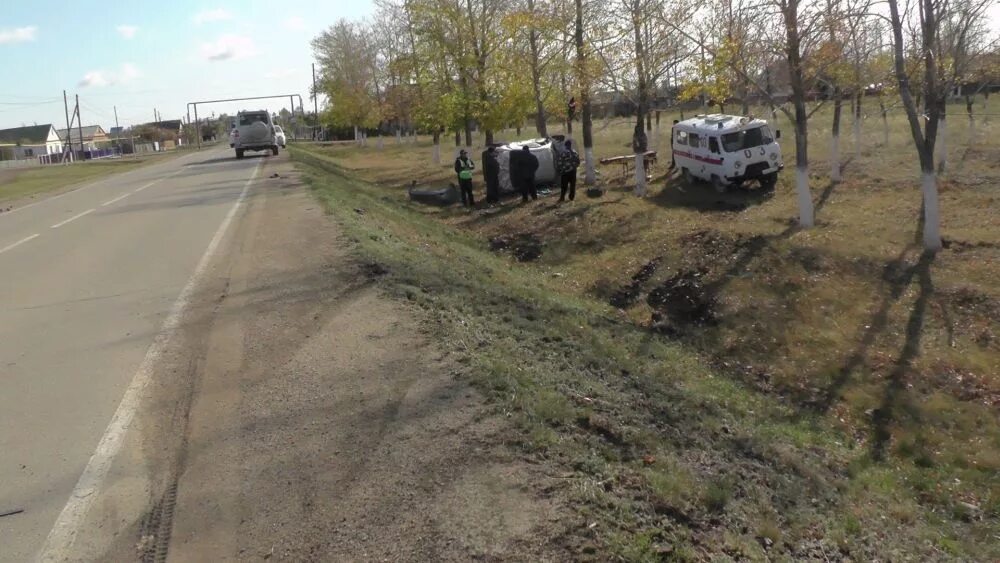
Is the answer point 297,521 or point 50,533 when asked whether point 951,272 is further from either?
point 50,533

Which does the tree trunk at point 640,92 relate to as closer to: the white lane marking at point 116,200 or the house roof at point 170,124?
the white lane marking at point 116,200

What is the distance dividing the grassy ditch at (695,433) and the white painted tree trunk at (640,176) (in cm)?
911

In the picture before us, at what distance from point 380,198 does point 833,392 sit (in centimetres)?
1628

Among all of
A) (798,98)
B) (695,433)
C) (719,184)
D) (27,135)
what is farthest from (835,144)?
(27,135)

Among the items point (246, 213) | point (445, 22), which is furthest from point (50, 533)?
point (445, 22)

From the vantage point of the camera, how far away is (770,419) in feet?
26.9

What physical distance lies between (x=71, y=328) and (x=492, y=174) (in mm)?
15762

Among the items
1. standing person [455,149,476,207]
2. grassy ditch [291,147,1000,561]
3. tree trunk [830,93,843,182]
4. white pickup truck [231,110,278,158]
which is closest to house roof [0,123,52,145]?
white pickup truck [231,110,278,158]

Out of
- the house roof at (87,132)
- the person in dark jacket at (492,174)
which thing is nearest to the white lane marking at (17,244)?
the person in dark jacket at (492,174)

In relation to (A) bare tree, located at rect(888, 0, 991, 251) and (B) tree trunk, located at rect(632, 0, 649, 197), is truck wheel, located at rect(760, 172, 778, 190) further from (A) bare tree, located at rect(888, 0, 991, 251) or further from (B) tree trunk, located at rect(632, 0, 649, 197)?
(A) bare tree, located at rect(888, 0, 991, 251)

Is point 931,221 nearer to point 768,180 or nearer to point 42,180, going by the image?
point 768,180

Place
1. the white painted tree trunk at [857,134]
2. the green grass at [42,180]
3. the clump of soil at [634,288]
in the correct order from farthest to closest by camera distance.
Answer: the green grass at [42,180], the white painted tree trunk at [857,134], the clump of soil at [634,288]

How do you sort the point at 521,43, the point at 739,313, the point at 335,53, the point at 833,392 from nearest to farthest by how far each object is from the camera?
the point at 833,392 < the point at 739,313 < the point at 521,43 < the point at 335,53

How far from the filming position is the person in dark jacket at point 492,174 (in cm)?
2286
